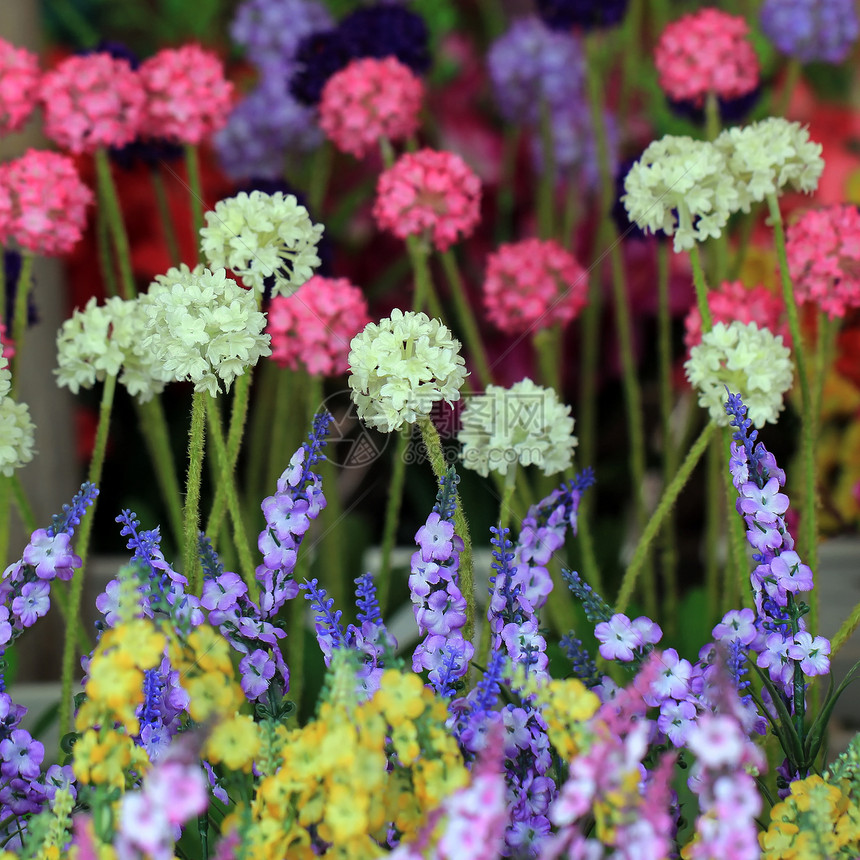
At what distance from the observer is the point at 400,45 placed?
0.74 metres

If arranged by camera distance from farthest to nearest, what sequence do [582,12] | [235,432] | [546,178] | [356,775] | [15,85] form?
[546,178]
[582,12]
[15,85]
[235,432]
[356,775]

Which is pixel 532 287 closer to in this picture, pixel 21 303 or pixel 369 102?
pixel 369 102

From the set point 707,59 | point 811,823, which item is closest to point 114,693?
point 811,823

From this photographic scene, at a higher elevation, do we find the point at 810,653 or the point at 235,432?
the point at 235,432

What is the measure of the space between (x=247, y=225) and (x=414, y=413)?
6.2 inches

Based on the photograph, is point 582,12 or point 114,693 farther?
point 582,12

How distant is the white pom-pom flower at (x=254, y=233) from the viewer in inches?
20.2

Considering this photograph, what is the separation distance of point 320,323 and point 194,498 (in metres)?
0.15

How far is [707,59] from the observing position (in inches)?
27.2

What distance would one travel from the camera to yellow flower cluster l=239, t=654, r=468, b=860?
1.08 feet

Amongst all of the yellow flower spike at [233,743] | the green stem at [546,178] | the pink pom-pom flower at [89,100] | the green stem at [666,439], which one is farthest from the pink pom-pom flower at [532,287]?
the yellow flower spike at [233,743]

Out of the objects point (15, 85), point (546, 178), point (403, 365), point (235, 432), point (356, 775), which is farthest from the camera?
point (546, 178)

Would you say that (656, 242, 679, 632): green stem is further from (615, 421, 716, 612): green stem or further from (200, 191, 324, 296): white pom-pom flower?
(200, 191, 324, 296): white pom-pom flower

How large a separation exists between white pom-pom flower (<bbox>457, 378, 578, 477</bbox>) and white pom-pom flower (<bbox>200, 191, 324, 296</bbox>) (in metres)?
0.13
